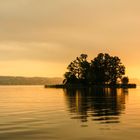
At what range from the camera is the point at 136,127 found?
94.7 feet

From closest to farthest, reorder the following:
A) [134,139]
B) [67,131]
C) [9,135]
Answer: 1. [134,139]
2. [9,135]
3. [67,131]

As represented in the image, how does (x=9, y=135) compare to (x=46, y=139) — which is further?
(x=9, y=135)

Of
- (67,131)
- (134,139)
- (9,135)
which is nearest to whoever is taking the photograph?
(134,139)

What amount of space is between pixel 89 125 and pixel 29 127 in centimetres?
473

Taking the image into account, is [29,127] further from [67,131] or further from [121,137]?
[121,137]

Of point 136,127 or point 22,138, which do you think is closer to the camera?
point 22,138

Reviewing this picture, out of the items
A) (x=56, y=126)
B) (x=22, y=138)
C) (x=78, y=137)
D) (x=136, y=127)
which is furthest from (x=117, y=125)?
(x=22, y=138)

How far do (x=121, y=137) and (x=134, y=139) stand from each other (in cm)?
105

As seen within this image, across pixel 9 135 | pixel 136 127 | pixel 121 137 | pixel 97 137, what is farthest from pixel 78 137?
pixel 136 127

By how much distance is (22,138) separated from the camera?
78.6 feet

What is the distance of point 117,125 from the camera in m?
30.3

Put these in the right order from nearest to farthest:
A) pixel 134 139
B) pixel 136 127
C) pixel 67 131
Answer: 1. pixel 134 139
2. pixel 67 131
3. pixel 136 127

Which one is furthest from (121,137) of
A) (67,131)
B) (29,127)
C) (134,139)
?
(29,127)

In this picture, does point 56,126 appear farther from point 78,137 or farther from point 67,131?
point 78,137
